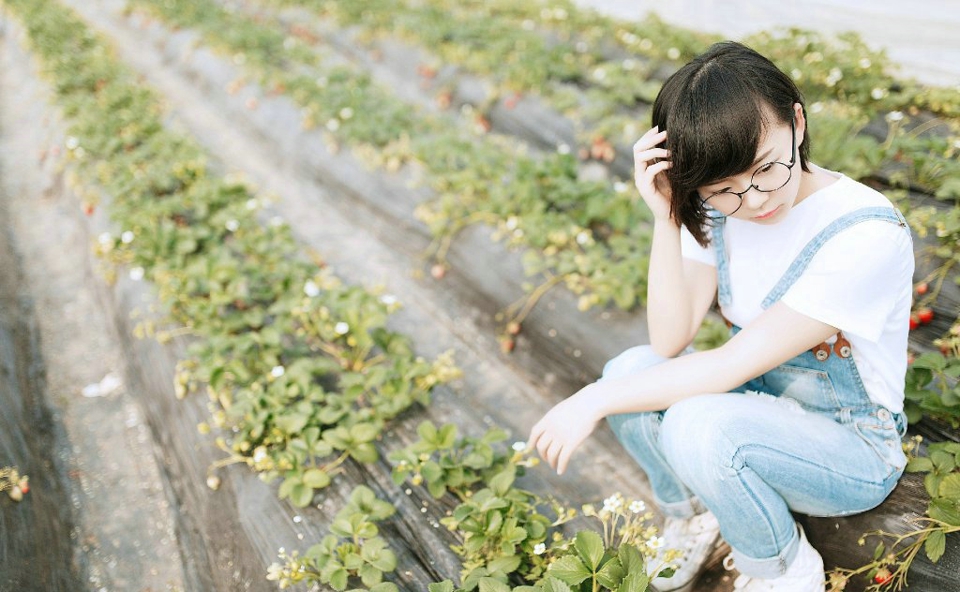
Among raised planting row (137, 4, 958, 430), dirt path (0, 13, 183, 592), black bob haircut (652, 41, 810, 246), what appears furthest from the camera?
raised planting row (137, 4, 958, 430)

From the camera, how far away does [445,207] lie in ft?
12.3

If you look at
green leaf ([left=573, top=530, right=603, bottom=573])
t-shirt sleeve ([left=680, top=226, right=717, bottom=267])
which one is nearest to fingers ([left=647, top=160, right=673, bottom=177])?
t-shirt sleeve ([left=680, top=226, right=717, bottom=267])

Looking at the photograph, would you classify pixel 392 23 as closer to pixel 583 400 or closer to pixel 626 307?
→ pixel 626 307

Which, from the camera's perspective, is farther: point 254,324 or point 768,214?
point 254,324

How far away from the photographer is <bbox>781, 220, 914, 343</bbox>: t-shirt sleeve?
1418mm

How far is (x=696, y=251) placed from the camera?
1803mm

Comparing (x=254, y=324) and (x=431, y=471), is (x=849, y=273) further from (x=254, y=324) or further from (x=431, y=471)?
(x=254, y=324)

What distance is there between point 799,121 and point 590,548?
1110 millimetres

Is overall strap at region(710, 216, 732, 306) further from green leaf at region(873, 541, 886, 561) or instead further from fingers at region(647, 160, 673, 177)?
green leaf at region(873, 541, 886, 561)

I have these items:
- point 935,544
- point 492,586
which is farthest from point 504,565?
point 935,544

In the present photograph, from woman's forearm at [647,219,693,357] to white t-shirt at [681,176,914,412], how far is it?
0.50 ft

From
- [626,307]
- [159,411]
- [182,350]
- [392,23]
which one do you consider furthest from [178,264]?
[392,23]

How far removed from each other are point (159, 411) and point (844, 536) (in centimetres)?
275

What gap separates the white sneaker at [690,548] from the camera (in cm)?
186
